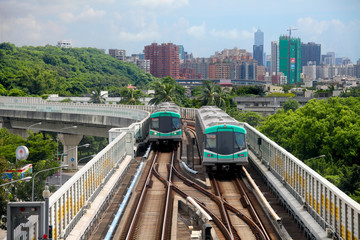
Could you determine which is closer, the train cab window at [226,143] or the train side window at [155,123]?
the train cab window at [226,143]

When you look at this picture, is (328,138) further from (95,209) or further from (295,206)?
(95,209)

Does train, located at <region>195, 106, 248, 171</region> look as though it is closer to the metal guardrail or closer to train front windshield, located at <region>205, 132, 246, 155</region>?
train front windshield, located at <region>205, 132, 246, 155</region>

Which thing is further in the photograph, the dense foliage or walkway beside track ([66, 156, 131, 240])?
the dense foliage

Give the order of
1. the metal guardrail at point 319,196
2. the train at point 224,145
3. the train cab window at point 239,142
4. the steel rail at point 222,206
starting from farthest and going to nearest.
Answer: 1. the train cab window at point 239,142
2. the train at point 224,145
3. the steel rail at point 222,206
4. the metal guardrail at point 319,196

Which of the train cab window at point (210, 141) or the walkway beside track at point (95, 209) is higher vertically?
the train cab window at point (210, 141)

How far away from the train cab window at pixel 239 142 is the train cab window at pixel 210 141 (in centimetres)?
99

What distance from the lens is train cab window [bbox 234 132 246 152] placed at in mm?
23688

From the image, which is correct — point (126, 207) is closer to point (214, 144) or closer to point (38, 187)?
point (214, 144)

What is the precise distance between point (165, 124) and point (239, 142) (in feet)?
33.0

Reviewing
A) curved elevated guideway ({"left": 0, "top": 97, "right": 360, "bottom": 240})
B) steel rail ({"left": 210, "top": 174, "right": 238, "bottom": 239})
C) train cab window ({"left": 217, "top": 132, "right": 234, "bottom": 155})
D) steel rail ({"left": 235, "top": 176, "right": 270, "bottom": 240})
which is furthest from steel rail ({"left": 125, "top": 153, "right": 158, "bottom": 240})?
steel rail ({"left": 235, "top": 176, "right": 270, "bottom": 240})

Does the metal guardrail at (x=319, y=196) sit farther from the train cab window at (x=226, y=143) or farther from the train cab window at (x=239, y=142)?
the train cab window at (x=226, y=143)

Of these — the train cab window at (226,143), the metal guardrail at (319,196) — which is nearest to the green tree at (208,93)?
the train cab window at (226,143)

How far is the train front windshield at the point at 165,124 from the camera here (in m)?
33.0

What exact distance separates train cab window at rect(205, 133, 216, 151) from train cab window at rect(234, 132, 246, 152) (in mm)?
991
